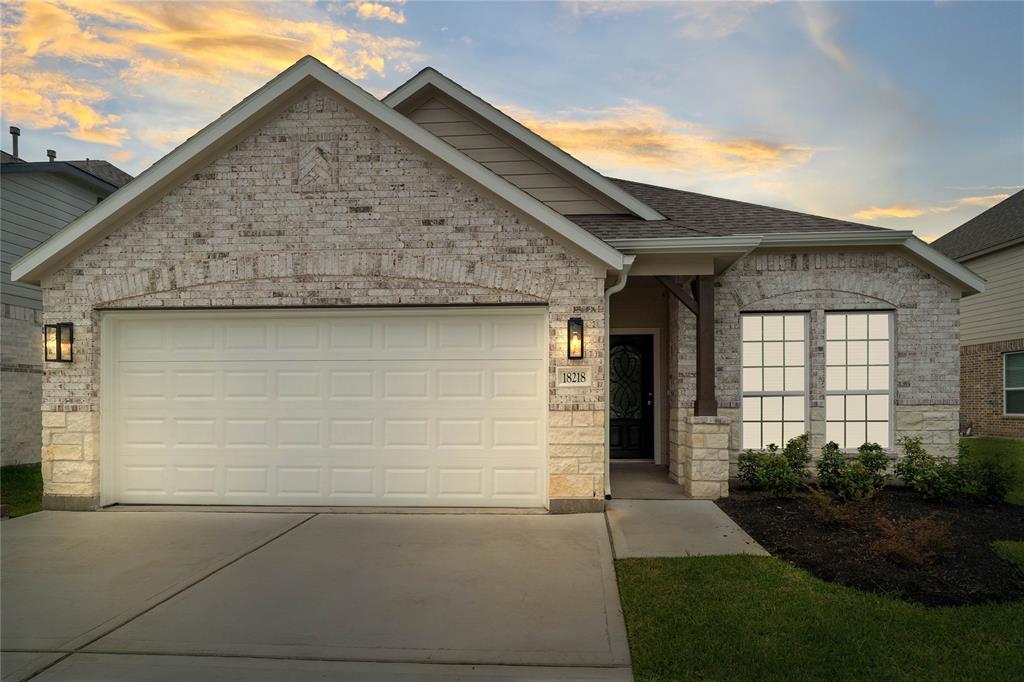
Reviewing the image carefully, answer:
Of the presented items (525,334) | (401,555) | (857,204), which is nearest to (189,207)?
(525,334)

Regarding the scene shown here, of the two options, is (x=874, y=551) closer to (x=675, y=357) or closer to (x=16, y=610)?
(x=675, y=357)

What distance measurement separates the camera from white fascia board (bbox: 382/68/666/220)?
1023 centimetres

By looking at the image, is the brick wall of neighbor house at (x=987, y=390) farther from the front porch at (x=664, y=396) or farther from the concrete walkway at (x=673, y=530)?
the concrete walkway at (x=673, y=530)

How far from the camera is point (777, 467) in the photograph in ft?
29.5

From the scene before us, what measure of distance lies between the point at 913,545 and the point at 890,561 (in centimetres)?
30

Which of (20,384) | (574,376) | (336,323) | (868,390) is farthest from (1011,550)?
(20,384)

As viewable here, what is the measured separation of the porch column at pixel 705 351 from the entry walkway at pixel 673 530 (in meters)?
1.32

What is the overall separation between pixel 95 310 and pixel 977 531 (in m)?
11.0

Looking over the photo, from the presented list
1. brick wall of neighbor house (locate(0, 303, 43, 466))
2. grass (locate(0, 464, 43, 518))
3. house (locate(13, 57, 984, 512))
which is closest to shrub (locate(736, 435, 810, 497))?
house (locate(13, 57, 984, 512))

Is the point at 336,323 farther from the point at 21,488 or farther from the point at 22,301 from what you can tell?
the point at 22,301

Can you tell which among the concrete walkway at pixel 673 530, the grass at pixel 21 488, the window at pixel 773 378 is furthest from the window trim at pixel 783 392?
the grass at pixel 21 488

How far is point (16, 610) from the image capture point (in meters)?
4.97

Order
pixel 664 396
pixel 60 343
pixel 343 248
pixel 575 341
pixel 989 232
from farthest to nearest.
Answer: pixel 989 232
pixel 664 396
pixel 60 343
pixel 343 248
pixel 575 341

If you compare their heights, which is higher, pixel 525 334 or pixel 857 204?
pixel 857 204
